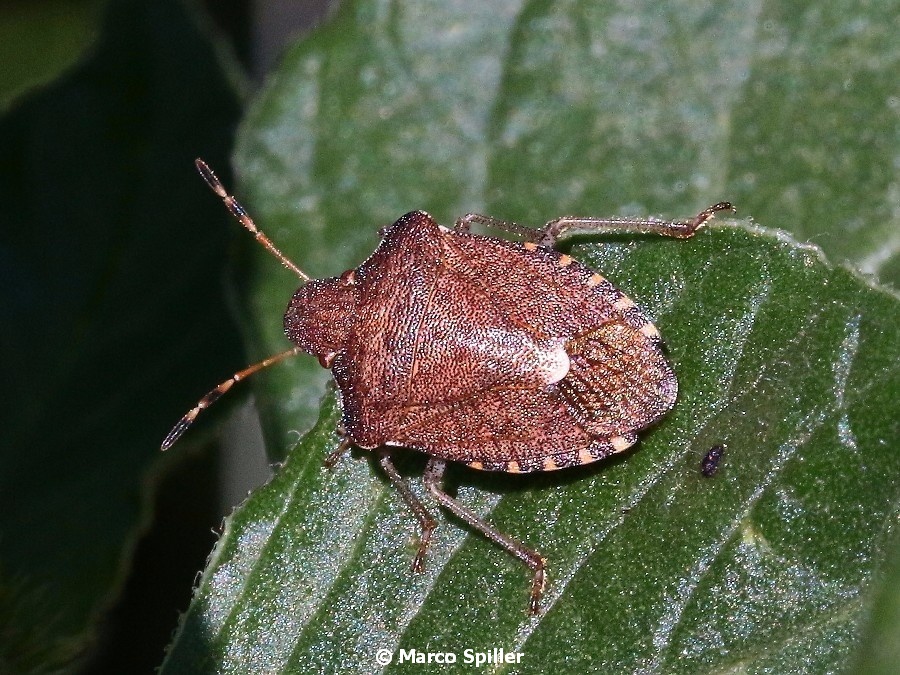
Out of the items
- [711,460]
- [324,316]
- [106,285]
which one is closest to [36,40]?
[106,285]

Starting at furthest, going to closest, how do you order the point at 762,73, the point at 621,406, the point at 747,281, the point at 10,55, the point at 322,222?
the point at 10,55 → the point at 322,222 → the point at 762,73 → the point at 621,406 → the point at 747,281

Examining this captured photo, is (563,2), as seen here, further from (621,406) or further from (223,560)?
(223,560)

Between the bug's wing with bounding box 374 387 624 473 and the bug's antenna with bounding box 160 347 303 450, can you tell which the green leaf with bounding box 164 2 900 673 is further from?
the bug's antenna with bounding box 160 347 303 450

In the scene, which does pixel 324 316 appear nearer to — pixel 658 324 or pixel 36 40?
pixel 658 324

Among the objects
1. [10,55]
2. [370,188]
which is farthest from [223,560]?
[10,55]

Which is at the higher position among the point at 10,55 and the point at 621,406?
the point at 10,55
